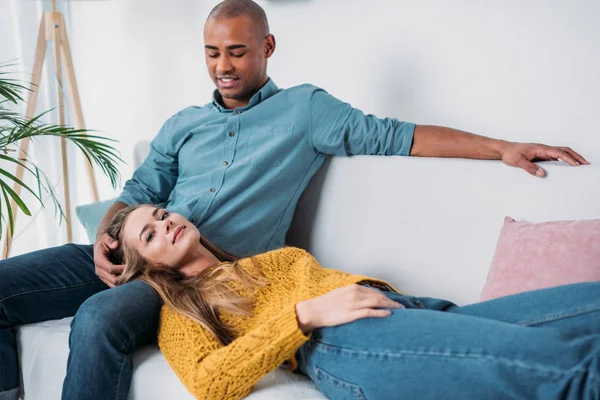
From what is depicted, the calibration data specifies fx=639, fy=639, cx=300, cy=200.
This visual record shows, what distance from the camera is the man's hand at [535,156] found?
1.69m

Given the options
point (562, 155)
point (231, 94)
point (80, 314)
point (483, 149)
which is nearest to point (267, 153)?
point (231, 94)

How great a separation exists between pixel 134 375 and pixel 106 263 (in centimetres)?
42

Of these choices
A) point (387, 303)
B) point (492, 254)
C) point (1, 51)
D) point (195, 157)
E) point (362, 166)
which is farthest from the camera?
point (1, 51)

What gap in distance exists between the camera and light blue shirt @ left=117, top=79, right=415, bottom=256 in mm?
2021

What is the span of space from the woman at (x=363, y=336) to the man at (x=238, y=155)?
16.2 inches

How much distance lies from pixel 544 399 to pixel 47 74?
3302mm

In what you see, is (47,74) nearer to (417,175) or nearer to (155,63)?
(155,63)

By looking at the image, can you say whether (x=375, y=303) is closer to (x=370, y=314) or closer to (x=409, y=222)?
(x=370, y=314)

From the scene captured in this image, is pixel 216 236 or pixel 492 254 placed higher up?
pixel 492 254

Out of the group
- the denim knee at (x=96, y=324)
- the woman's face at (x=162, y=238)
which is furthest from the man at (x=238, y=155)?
the denim knee at (x=96, y=324)

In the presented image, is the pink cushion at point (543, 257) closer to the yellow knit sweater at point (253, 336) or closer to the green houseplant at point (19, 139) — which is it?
the yellow knit sweater at point (253, 336)

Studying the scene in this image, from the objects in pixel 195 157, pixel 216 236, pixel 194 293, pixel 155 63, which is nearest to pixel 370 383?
pixel 194 293

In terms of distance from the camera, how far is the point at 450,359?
1189mm

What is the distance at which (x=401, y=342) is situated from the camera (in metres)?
1.24
